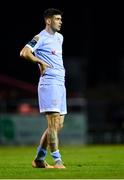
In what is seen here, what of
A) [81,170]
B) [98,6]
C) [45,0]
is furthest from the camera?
[98,6]

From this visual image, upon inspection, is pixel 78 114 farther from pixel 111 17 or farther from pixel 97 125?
pixel 111 17

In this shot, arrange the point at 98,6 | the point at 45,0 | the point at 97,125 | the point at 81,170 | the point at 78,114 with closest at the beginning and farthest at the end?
1. the point at 81,170
2. the point at 78,114
3. the point at 97,125
4. the point at 45,0
5. the point at 98,6

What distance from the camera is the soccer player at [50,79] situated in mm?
13695

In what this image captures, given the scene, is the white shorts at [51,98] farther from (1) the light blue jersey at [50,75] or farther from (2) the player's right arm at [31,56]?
(2) the player's right arm at [31,56]

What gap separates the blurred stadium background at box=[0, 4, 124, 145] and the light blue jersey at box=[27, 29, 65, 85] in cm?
1560

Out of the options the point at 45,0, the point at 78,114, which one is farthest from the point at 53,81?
the point at 45,0

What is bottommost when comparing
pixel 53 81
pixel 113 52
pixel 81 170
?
pixel 81 170

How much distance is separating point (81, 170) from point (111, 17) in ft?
114

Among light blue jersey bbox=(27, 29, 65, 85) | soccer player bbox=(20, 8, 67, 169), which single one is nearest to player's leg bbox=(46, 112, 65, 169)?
soccer player bbox=(20, 8, 67, 169)

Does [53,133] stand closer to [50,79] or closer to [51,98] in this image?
[51,98]

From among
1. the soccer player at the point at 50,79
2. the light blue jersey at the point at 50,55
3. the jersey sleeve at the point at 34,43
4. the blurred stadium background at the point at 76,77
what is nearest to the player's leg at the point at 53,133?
the soccer player at the point at 50,79

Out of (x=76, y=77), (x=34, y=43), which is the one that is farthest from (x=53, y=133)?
(x=76, y=77)

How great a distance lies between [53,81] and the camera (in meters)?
13.8

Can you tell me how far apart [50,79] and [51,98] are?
30cm
